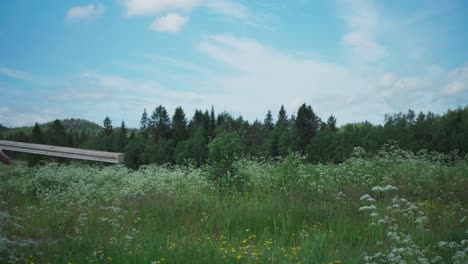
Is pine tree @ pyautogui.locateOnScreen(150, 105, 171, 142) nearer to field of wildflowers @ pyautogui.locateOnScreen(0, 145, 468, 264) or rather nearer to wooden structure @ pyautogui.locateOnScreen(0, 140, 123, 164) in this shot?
wooden structure @ pyautogui.locateOnScreen(0, 140, 123, 164)

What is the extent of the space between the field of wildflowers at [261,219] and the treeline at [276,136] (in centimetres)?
1362

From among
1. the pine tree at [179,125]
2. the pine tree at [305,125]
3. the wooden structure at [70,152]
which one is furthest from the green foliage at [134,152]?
the wooden structure at [70,152]

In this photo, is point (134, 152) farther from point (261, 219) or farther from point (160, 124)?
point (261, 219)

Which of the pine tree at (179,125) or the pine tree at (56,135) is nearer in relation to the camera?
the pine tree at (56,135)

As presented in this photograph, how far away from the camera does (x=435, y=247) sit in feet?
17.5

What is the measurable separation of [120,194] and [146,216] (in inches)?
Result: 130

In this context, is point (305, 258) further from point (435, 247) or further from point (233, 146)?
point (233, 146)

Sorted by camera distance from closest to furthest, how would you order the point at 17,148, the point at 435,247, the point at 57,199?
the point at 435,247
the point at 57,199
the point at 17,148

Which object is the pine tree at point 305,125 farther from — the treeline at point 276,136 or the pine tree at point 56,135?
the pine tree at point 56,135

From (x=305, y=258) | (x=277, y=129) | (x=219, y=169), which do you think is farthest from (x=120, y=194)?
(x=277, y=129)

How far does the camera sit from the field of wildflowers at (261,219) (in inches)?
193

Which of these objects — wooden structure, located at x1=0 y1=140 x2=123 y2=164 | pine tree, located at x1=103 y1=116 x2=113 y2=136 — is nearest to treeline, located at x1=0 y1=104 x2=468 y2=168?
pine tree, located at x1=103 y1=116 x2=113 y2=136

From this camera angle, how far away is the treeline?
3039 cm

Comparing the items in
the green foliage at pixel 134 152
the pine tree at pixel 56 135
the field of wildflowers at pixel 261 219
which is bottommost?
the field of wildflowers at pixel 261 219
